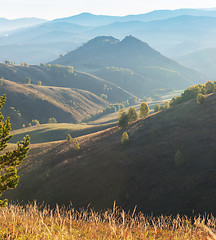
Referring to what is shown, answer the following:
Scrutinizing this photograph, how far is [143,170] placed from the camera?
48281 millimetres

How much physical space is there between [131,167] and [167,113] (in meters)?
36.1

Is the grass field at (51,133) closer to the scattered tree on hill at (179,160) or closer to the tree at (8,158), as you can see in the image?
the scattered tree on hill at (179,160)

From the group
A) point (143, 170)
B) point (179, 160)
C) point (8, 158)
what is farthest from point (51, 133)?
point (8, 158)

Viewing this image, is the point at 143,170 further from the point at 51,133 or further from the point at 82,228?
the point at 51,133

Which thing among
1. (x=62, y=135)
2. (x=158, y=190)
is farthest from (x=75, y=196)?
(x=62, y=135)

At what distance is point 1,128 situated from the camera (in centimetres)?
1611

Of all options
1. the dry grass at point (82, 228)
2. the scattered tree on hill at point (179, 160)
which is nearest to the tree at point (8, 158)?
the dry grass at point (82, 228)

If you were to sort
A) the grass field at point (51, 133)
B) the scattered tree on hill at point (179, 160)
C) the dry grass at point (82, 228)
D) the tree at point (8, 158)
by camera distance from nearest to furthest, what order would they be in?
the dry grass at point (82, 228) < the tree at point (8, 158) < the scattered tree on hill at point (179, 160) < the grass field at point (51, 133)

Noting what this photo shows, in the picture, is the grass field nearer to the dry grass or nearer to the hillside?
the hillside

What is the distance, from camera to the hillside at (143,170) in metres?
38.7

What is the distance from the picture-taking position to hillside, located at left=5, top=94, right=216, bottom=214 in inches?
1522

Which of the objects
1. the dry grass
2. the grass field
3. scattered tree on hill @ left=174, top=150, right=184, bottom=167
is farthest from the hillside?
the grass field

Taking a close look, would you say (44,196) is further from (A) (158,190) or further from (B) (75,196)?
(A) (158,190)

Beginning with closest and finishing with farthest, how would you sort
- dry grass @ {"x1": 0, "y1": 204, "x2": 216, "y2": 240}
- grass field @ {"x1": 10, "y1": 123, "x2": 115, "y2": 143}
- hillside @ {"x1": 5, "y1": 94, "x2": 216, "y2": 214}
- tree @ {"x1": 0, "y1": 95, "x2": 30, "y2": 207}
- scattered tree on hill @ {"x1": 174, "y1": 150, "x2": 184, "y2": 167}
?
dry grass @ {"x1": 0, "y1": 204, "x2": 216, "y2": 240}
tree @ {"x1": 0, "y1": 95, "x2": 30, "y2": 207}
hillside @ {"x1": 5, "y1": 94, "x2": 216, "y2": 214}
scattered tree on hill @ {"x1": 174, "y1": 150, "x2": 184, "y2": 167}
grass field @ {"x1": 10, "y1": 123, "x2": 115, "y2": 143}
